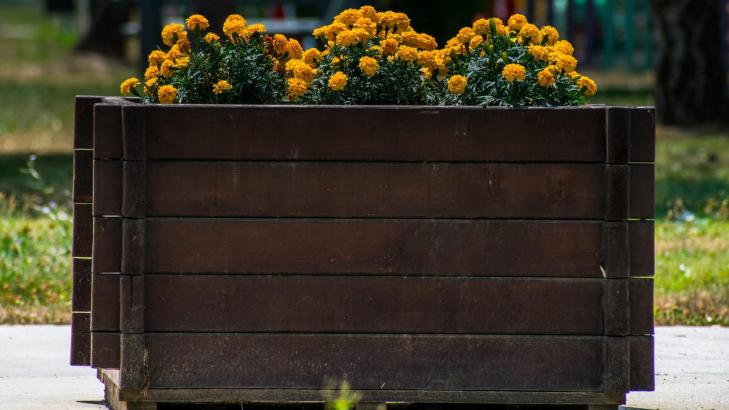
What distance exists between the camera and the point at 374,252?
4.32m

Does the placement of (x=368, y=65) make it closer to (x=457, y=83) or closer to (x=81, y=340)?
(x=457, y=83)

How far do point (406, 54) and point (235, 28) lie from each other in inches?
22.1

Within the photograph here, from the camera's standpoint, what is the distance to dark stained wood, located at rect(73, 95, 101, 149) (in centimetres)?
467

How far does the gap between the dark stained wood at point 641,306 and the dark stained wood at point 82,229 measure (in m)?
1.71

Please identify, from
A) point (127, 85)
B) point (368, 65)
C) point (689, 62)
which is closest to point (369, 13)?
point (368, 65)

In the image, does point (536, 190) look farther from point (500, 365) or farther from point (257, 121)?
point (257, 121)

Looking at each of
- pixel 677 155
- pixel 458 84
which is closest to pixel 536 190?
pixel 458 84

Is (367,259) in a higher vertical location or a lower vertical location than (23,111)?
lower

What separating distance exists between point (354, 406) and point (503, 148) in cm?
93

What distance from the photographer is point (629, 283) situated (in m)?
4.35

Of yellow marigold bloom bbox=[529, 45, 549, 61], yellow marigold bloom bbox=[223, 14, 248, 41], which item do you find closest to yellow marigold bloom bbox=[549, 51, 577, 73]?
yellow marigold bloom bbox=[529, 45, 549, 61]

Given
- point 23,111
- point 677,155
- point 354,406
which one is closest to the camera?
point 354,406

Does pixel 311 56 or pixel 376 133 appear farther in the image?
pixel 311 56

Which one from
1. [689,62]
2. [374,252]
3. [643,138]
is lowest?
[374,252]
